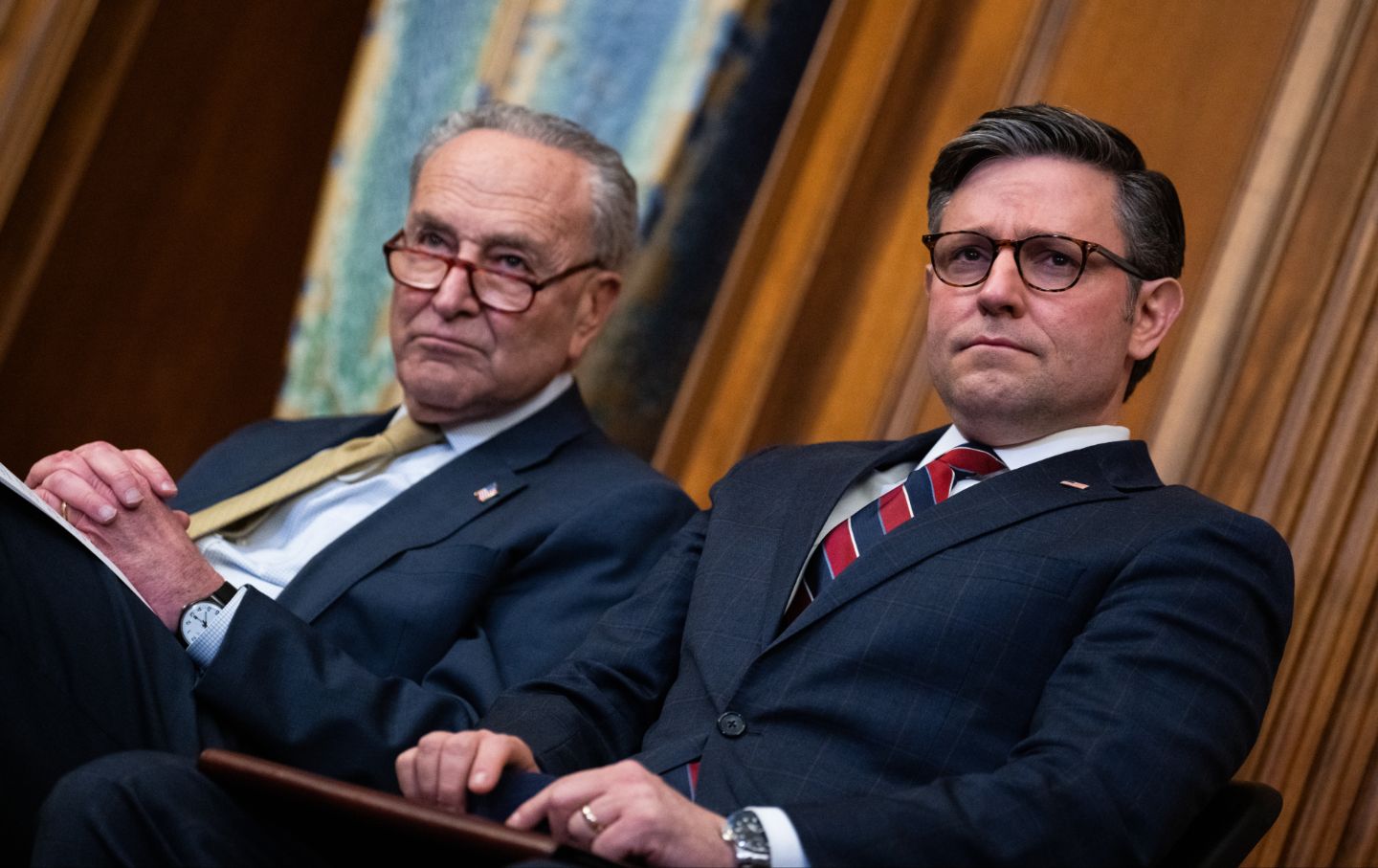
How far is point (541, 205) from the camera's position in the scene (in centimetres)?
256

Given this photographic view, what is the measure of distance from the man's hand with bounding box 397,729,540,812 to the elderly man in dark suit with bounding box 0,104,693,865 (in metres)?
0.31

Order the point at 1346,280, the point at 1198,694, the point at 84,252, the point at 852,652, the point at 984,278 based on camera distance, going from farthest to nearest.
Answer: the point at 84,252
the point at 1346,280
the point at 984,278
the point at 852,652
the point at 1198,694

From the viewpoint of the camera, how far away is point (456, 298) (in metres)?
2.48

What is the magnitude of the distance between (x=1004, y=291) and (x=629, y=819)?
0.87 m

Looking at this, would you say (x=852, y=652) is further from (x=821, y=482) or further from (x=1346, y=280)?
(x=1346, y=280)

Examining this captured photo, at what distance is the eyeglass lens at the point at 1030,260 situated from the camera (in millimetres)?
1919

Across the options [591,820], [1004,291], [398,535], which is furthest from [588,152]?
[591,820]

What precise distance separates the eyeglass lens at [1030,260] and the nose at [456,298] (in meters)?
0.85

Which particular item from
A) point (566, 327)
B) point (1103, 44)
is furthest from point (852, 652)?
point (1103, 44)

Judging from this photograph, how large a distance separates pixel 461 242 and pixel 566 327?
0.23 m

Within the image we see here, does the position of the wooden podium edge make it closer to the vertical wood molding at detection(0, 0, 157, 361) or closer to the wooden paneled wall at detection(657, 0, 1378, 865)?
the wooden paneled wall at detection(657, 0, 1378, 865)

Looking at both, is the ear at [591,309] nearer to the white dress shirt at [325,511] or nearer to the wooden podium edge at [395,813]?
the white dress shirt at [325,511]

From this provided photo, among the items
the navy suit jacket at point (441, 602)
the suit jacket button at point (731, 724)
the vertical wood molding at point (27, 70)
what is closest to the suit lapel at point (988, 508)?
the suit jacket button at point (731, 724)

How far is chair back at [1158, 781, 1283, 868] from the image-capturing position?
59.7 inches
